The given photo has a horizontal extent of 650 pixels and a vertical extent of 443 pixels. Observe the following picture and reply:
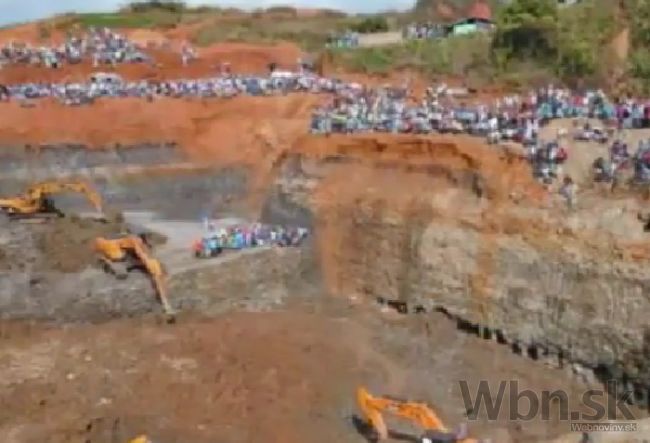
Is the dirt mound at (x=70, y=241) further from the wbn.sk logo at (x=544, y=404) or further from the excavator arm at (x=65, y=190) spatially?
the wbn.sk logo at (x=544, y=404)

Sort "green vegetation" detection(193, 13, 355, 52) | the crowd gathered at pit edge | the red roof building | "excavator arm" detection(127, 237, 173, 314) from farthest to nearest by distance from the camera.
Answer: "green vegetation" detection(193, 13, 355, 52)
the red roof building
the crowd gathered at pit edge
"excavator arm" detection(127, 237, 173, 314)

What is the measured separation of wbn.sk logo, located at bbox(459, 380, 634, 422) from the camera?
2005 cm

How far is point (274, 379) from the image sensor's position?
21578 mm

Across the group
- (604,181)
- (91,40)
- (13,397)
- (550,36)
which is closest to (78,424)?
(13,397)

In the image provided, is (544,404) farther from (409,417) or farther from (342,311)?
(342,311)

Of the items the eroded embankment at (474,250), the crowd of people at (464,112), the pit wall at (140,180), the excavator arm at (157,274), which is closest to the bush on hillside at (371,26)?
the crowd of people at (464,112)

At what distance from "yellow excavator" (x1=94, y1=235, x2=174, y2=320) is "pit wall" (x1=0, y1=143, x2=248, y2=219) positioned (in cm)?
768

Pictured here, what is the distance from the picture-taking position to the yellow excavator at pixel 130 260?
25.2 meters

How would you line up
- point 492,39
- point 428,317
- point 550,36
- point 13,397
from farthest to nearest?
1. point 492,39
2. point 550,36
3. point 428,317
4. point 13,397

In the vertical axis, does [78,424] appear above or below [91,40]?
below

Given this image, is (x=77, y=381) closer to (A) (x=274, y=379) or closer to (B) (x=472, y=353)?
(A) (x=274, y=379)

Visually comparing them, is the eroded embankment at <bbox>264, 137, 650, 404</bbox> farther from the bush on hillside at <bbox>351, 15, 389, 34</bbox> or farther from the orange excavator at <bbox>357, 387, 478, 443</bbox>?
the bush on hillside at <bbox>351, 15, 389, 34</bbox>

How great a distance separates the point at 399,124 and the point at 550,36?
1105cm

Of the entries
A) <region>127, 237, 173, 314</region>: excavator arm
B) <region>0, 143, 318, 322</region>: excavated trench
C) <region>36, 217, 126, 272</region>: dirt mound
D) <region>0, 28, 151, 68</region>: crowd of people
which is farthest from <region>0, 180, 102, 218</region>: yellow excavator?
<region>0, 28, 151, 68</region>: crowd of people
